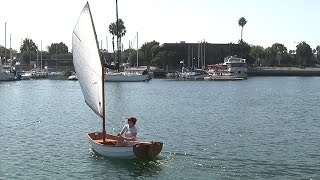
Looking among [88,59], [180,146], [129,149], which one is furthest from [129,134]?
[180,146]

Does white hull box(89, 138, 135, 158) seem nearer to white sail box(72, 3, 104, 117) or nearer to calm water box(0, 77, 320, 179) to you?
calm water box(0, 77, 320, 179)

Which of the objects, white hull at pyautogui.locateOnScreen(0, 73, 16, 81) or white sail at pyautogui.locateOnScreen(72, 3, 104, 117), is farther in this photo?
white hull at pyautogui.locateOnScreen(0, 73, 16, 81)

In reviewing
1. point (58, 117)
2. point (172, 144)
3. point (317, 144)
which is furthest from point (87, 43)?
point (58, 117)

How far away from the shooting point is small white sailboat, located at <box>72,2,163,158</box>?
30672 millimetres

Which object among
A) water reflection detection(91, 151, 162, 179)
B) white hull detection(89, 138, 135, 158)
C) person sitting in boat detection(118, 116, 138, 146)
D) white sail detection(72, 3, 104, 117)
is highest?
white sail detection(72, 3, 104, 117)

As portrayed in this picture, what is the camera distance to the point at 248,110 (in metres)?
66.5

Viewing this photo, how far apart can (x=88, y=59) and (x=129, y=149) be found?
20.6 feet

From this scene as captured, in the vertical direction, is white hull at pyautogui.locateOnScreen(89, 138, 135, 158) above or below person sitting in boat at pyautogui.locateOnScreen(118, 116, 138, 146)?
below

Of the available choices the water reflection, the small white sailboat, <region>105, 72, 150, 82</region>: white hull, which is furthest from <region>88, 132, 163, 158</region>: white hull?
<region>105, 72, 150, 82</region>: white hull

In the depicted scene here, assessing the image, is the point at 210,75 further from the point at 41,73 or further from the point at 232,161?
the point at 232,161

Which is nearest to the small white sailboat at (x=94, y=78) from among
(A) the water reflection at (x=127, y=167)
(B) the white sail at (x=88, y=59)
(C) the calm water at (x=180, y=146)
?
(B) the white sail at (x=88, y=59)

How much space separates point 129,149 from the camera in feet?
101

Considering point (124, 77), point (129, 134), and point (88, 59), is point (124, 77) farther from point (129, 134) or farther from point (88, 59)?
point (129, 134)

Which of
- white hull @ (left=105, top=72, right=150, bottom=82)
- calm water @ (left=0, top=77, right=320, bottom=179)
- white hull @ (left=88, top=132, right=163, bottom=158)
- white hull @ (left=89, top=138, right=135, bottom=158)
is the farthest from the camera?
white hull @ (left=105, top=72, right=150, bottom=82)
